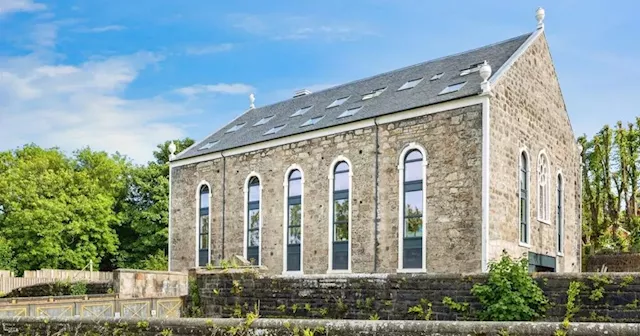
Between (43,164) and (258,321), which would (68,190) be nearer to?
(43,164)

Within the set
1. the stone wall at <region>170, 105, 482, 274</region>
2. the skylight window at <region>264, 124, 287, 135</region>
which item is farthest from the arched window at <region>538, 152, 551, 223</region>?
the skylight window at <region>264, 124, 287, 135</region>

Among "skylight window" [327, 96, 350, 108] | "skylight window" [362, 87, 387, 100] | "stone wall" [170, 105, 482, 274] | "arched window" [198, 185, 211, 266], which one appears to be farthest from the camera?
"arched window" [198, 185, 211, 266]

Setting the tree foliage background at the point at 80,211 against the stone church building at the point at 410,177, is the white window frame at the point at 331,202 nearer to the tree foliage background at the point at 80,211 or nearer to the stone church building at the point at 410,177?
the stone church building at the point at 410,177

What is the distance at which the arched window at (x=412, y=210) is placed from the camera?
845 inches

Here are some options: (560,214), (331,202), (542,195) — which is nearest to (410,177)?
(331,202)

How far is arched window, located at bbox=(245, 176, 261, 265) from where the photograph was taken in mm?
26984

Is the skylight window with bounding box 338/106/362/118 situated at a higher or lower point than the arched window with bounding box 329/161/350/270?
higher

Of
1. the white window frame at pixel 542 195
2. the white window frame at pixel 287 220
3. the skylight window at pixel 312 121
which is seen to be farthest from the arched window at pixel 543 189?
the white window frame at pixel 287 220

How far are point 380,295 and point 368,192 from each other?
9351mm

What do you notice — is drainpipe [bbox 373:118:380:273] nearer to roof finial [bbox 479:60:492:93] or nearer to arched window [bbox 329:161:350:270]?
arched window [bbox 329:161:350:270]

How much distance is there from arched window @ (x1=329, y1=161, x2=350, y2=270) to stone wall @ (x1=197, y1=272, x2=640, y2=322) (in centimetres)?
728

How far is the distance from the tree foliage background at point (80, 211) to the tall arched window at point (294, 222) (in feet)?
50.1

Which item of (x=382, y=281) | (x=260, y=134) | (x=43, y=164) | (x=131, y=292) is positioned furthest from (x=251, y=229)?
(x=43, y=164)

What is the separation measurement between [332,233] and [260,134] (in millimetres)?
6820
